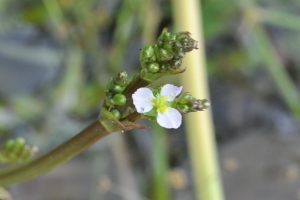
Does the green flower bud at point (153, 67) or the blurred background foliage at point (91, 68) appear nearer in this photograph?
the green flower bud at point (153, 67)

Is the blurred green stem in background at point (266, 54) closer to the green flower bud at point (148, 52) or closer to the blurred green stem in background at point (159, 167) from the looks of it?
the blurred green stem in background at point (159, 167)

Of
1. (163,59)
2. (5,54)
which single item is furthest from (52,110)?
(163,59)

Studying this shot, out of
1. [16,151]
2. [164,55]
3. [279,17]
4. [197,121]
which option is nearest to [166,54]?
[164,55]

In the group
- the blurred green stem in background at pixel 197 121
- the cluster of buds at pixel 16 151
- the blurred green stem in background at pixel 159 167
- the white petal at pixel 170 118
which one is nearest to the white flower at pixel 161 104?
the white petal at pixel 170 118

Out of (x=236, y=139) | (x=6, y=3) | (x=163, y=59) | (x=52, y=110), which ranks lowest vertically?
(x=236, y=139)

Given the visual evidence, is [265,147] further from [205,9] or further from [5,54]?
[5,54]
